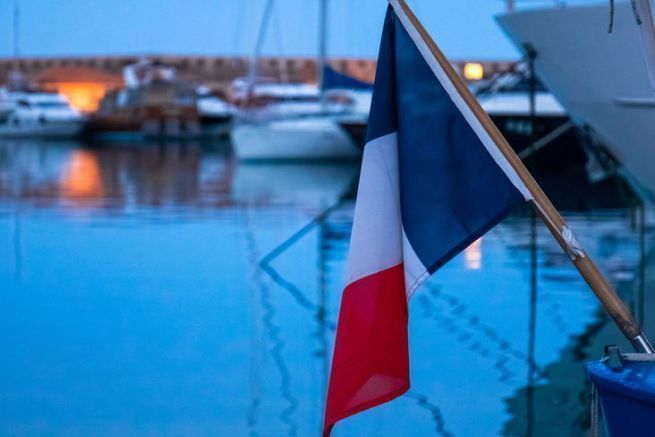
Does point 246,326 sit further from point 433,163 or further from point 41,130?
point 41,130

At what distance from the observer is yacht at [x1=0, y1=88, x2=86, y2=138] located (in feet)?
178

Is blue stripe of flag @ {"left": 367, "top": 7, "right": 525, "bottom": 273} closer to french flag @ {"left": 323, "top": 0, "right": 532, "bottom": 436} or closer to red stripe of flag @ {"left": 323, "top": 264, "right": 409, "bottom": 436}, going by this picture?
french flag @ {"left": 323, "top": 0, "right": 532, "bottom": 436}

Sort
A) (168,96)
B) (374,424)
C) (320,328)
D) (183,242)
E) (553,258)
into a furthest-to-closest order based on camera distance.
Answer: (168,96) < (183,242) < (553,258) < (320,328) < (374,424)

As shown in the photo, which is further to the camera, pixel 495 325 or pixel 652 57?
pixel 495 325

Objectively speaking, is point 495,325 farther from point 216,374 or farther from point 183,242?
point 183,242

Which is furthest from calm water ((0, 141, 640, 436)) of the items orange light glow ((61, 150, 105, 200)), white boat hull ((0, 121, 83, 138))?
white boat hull ((0, 121, 83, 138))

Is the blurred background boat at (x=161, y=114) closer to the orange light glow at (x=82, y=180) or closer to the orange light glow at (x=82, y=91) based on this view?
the orange light glow at (x=82, y=91)

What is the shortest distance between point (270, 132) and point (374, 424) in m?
28.2

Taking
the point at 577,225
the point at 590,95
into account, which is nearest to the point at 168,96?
the point at 577,225

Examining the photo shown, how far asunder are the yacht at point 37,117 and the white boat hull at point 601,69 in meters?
43.5

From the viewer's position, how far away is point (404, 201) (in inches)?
178

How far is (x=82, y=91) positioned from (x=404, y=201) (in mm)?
76358

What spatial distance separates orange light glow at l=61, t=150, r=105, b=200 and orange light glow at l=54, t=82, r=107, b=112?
1695 inches

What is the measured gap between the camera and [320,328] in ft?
30.3
